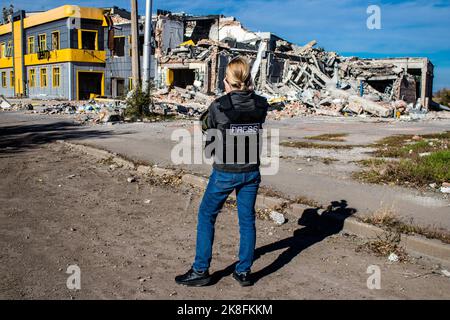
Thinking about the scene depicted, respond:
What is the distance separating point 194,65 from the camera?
99.7 ft

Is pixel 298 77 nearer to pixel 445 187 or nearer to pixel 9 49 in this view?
pixel 445 187

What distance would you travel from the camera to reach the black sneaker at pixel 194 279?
3461 mm

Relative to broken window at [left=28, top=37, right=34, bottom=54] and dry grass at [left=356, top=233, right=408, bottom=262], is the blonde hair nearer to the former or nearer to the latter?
dry grass at [left=356, top=233, right=408, bottom=262]

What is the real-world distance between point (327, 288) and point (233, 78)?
1831mm

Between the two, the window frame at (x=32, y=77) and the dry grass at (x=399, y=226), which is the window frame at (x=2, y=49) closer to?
the window frame at (x=32, y=77)

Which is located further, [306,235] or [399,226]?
[306,235]

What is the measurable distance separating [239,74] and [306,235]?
7.60 feet

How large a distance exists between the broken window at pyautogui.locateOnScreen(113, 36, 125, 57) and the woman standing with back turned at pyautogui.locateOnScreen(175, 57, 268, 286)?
3500 centimetres

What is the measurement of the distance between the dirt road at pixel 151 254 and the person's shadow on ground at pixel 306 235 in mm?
20

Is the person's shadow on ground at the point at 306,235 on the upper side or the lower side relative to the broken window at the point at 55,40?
lower

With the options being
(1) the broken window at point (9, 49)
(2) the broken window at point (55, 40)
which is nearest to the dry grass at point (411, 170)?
(2) the broken window at point (55, 40)

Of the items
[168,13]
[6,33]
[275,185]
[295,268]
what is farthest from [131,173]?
[6,33]

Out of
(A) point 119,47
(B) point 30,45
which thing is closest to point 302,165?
(A) point 119,47
